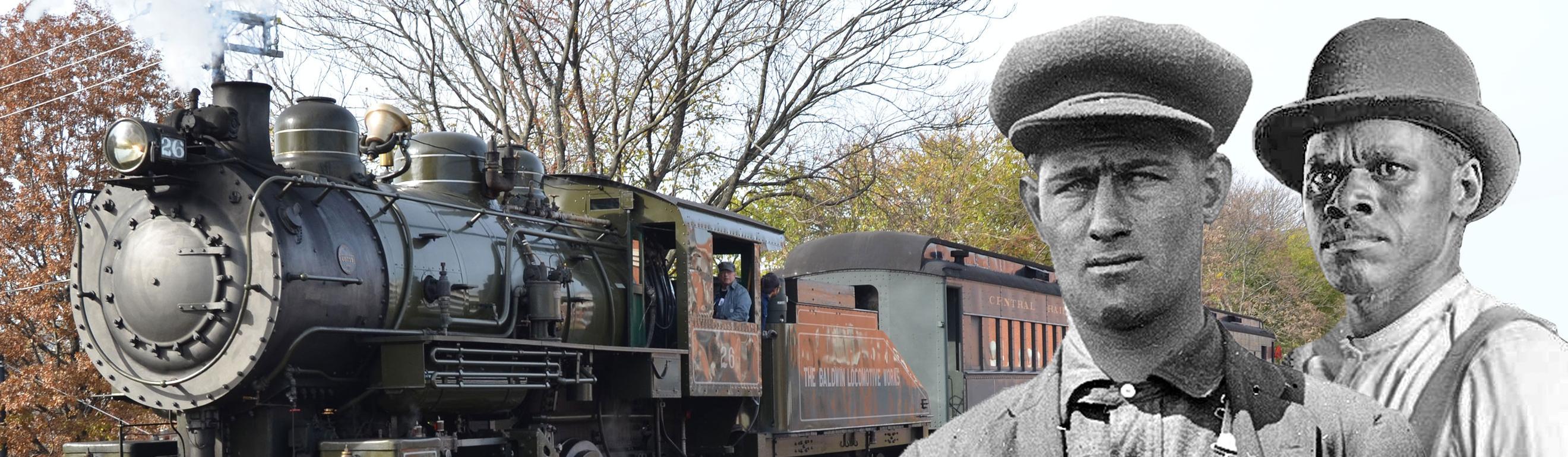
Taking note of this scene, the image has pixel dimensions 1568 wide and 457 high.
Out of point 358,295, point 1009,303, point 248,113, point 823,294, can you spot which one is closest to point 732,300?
point 823,294

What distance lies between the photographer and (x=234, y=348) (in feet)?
26.5

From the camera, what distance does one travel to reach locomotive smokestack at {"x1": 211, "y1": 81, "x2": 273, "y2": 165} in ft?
27.4

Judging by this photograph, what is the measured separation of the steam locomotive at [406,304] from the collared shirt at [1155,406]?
6.80m

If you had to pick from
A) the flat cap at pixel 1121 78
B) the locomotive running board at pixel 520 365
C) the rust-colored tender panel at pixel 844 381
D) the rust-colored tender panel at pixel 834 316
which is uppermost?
the flat cap at pixel 1121 78

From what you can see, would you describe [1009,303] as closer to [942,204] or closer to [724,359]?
[724,359]

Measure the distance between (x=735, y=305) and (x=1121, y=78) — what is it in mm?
9889

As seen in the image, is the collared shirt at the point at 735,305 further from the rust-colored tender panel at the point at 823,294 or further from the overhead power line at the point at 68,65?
the overhead power line at the point at 68,65

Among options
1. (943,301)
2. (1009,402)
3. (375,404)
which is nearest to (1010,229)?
(943,301)

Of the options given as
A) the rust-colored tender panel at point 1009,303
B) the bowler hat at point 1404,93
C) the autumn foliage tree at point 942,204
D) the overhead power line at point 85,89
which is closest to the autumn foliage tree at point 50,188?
the overhead power line at point 85,89

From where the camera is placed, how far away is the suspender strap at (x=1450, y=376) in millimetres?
2168

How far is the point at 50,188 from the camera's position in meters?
16.6

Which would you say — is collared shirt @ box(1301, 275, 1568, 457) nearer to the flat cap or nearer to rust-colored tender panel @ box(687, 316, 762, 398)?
the flat cap

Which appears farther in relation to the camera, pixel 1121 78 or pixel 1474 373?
pixel 1474 373

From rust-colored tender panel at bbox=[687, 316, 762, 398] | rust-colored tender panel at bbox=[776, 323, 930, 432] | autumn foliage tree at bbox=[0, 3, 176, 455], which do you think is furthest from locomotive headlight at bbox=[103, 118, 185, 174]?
autumn foliage tree at bbox=[0, 3, 176, 455]
